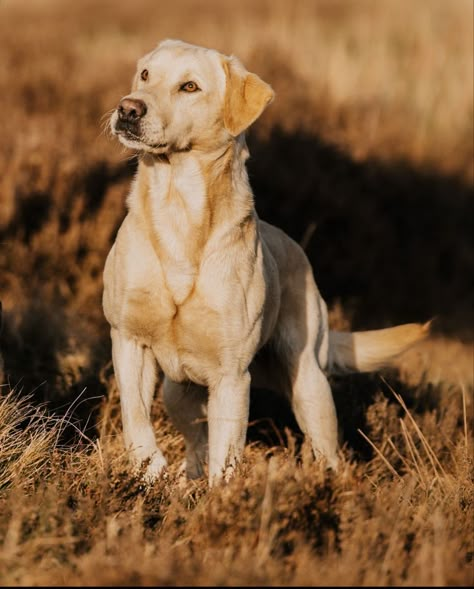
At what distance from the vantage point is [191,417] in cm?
453

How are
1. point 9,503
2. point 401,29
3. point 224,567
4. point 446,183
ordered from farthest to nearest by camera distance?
point 401,29, point 446,183, point 9,503, point 224,567

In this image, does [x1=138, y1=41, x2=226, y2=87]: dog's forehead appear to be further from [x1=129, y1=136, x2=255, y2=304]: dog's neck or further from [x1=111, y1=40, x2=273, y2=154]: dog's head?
[x1=129, y1=136, x2=255, y2=304]: dog's neck

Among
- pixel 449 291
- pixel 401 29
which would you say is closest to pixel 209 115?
pixel 449 291

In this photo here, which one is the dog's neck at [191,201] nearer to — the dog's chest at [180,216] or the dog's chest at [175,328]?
the dog's chest at [180,216]

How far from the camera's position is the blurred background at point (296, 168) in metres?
6.75

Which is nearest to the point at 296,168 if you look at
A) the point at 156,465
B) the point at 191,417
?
the point at 191,417

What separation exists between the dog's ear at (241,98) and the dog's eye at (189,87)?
0.14 meters

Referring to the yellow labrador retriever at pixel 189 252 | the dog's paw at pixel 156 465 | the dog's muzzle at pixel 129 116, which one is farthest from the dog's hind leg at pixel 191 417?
the dog's muzzle at pixel 129 116

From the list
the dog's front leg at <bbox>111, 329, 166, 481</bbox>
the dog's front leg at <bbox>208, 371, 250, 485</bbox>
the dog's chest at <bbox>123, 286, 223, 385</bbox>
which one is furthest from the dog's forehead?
the dog's front leg at <bbox>208, 371, 250, 485</bbox>

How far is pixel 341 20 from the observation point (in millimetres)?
14016

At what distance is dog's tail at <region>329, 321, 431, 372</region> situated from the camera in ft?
15.7

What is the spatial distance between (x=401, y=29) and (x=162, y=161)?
9886mm

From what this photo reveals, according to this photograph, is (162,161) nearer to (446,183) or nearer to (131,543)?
(131,543)

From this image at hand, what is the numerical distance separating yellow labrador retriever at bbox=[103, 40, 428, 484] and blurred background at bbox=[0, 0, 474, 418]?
1179mm
